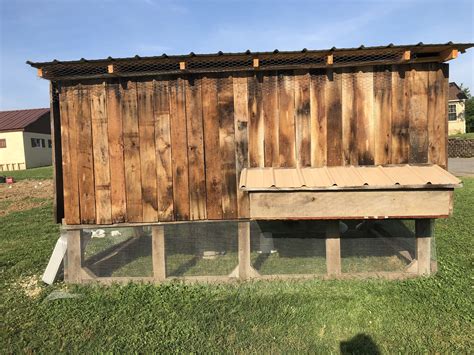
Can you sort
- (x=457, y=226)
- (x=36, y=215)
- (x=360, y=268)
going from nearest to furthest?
(x=360, y=268), (x=457, y=226), (x=36, y=215)

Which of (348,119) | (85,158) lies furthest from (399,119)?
(85,158)

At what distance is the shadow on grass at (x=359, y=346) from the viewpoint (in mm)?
3582

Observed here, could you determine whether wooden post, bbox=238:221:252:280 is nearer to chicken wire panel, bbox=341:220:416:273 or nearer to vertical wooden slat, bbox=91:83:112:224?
chicken wire panel, bbox=341:220:416:273

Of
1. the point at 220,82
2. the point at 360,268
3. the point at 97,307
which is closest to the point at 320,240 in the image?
the point at 360,268

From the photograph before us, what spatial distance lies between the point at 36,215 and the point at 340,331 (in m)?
10.9

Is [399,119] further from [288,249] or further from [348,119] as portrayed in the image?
[288,249]

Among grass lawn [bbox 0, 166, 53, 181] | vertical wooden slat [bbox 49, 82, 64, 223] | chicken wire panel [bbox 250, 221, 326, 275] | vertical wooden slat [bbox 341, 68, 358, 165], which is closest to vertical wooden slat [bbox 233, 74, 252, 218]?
chicken wire panel [bbox 250, 221, 326, 275]

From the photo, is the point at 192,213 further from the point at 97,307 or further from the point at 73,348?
the point at 73,348

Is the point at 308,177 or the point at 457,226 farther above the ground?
the point at 308,177

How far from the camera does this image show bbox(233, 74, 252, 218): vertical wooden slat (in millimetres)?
5309

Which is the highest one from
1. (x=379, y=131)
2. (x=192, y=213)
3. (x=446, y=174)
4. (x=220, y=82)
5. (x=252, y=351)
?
(x=220, y=82)

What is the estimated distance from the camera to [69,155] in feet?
18.1

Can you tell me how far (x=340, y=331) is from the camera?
394cm

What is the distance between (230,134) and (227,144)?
172 millimetres
